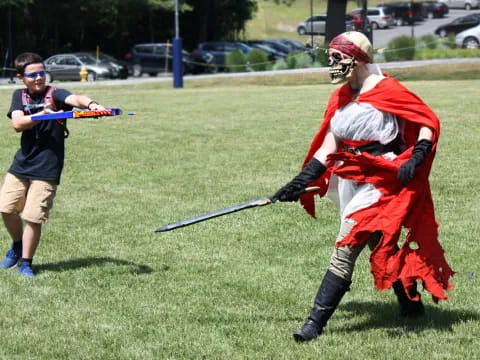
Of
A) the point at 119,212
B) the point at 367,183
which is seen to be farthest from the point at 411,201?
the point at 119,212

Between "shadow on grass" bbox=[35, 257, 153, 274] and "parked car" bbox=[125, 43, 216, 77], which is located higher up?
"shadow on grass" bbox=[35, 257, 153, 274]

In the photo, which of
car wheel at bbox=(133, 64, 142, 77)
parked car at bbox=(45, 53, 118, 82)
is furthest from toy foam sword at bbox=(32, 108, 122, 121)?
car wheel at bbox=(133, 64, 142, 77)

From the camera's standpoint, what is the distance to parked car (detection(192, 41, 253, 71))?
44531 mm

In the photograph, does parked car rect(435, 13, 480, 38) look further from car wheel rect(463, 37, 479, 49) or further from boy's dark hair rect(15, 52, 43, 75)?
boy's dark hair rect(15, 52, 43, 75)

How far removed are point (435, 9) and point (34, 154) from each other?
197ft

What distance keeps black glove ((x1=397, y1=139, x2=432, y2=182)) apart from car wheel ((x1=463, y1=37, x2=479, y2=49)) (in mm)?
40040

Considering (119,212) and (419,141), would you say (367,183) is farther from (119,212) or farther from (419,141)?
(119,212)

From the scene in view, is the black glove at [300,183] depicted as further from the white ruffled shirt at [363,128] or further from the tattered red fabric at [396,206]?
the white ruffled shirt at [363,128]

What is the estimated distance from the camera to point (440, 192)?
35.9 ft

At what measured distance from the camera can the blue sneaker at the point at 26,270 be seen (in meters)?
7.39

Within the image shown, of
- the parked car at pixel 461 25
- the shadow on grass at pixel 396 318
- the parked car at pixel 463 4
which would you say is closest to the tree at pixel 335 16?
the parked car at pixel 461 25

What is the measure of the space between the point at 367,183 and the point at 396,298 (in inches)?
54.3

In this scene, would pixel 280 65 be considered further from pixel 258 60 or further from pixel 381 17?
pixel 381 17

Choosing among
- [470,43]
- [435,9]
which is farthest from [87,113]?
[435,9]
